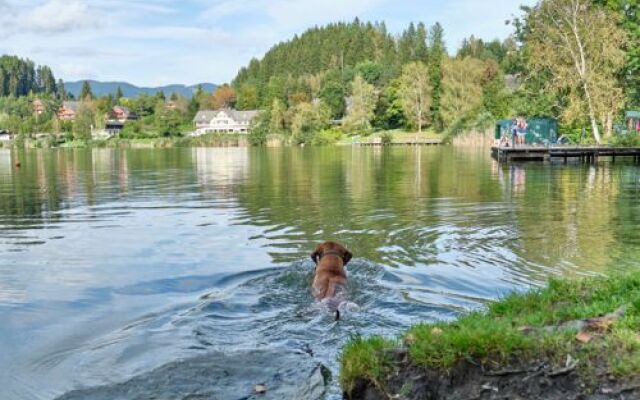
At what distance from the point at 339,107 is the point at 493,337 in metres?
136

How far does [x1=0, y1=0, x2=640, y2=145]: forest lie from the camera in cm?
4978

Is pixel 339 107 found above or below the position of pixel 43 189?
above

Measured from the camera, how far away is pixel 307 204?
21578mm

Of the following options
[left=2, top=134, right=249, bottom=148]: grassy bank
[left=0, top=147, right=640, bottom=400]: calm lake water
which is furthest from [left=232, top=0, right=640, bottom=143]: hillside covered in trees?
[left=0, top=147, right=640, bottom=400]: calm lake water

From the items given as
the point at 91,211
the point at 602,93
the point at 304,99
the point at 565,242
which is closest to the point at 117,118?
the point at 304,99

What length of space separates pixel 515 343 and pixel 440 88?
10932 centimetres

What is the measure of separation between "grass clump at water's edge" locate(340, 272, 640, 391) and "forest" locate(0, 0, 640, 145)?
129 feet

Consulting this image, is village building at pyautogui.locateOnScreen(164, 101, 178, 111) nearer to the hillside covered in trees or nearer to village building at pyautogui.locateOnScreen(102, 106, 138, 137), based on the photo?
village building at pyautogui.locateOnScreen(102, 106, 138, 137)

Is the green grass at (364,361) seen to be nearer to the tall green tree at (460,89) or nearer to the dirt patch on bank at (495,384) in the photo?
the dirt patch on bank at (495,384)

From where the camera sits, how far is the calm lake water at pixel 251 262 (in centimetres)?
773

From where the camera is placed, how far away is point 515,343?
497 cm

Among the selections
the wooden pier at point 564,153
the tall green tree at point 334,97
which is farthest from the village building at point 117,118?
the wooden pier at point 564,153

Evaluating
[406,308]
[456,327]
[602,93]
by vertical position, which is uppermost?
[602,93]

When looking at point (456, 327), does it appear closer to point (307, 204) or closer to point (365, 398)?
point (365, 398)
